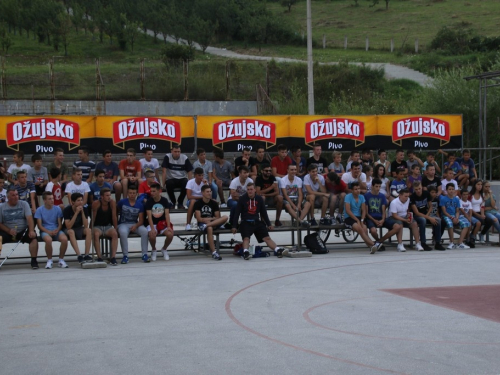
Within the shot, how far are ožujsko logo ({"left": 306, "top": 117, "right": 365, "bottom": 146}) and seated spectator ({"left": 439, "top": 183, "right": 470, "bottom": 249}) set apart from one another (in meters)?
3.25

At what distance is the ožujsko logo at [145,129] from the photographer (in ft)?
56.8

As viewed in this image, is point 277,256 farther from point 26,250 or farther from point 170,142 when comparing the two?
point 26,250

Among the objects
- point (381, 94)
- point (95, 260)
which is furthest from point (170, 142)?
point (381, 94)

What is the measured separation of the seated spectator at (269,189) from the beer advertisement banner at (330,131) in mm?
2889

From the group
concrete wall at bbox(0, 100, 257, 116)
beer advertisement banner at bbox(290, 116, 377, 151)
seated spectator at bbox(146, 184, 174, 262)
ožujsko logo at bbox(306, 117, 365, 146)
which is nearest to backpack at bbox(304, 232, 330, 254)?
seated spectator at bbox(146, 184, 174, 262)

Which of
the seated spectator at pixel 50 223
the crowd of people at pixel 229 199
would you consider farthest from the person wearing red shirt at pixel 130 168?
the seated spectator at pixel 50 223

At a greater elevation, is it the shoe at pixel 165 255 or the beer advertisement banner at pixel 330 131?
the beer advertisement banner at pixel 330 131

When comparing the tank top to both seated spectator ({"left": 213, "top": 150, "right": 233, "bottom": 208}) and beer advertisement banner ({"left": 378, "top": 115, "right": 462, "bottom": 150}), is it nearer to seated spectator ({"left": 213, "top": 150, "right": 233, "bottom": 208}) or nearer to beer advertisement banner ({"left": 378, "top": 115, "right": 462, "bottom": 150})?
seated spectator ({"left": 213, "top": 150, "right": 233, "bottom": 208})

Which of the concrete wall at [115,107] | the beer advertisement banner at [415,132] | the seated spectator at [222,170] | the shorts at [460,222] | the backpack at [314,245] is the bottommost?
the backpack at [314,245]

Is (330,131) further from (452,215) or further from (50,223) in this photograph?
(50,223)

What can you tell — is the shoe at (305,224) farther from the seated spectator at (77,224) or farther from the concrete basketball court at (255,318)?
the seated spectator at (77,224)

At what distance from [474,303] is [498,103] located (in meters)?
26.5

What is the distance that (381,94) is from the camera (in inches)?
1992

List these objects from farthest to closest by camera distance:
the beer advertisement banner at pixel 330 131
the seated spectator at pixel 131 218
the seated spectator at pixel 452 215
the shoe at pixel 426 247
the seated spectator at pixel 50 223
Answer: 1. the beer advertisement banner at pixel 330 131
2. the seated spectator at pixel 452 215
3. the shoe at pixel 426 247
4. the seated spectator at pixel 131 218
5. the seated spectator at pixel 50 223
